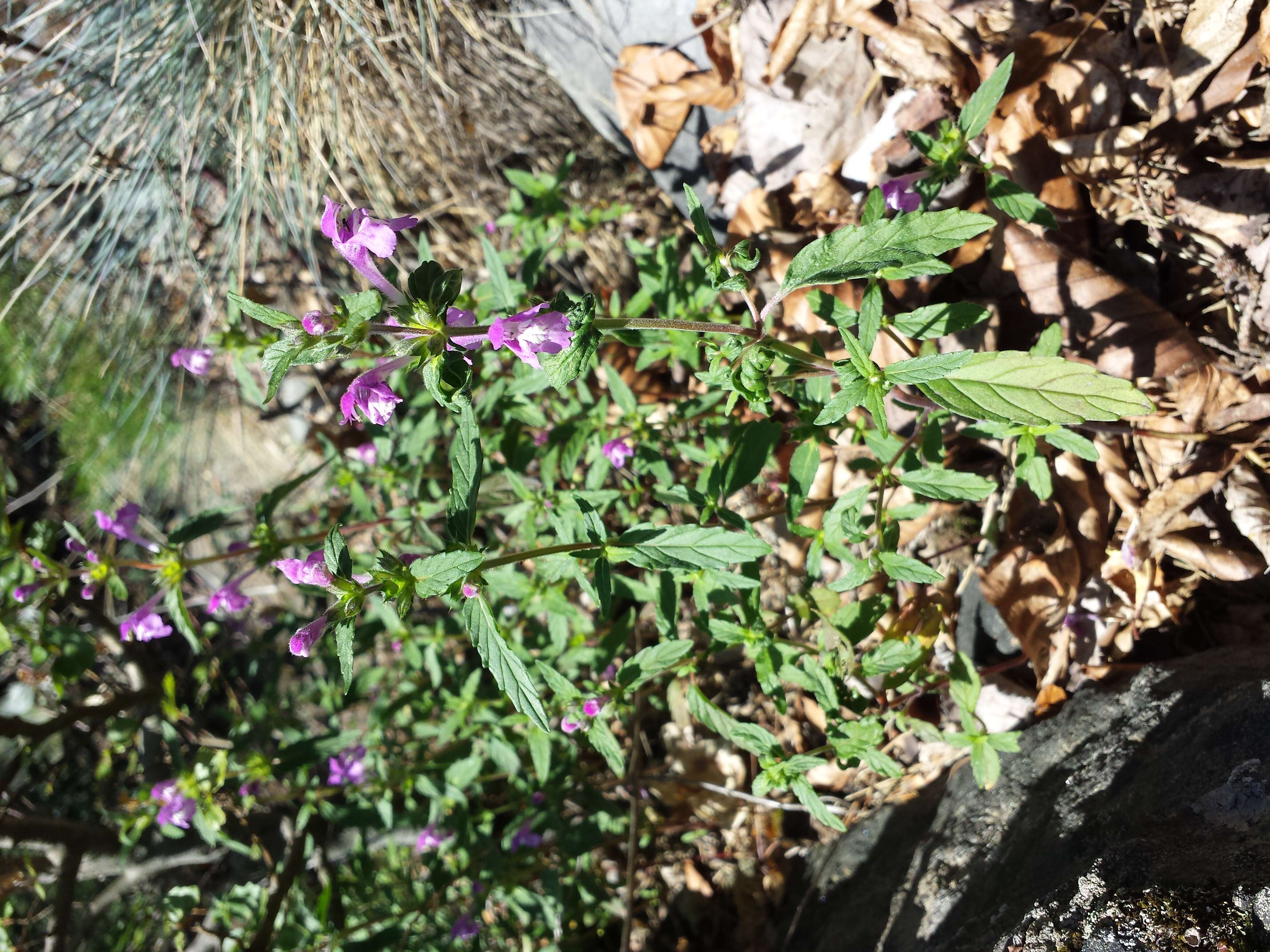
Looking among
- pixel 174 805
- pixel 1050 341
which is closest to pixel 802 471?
pixel 1050 341

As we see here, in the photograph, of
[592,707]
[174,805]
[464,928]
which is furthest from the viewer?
[464,928]

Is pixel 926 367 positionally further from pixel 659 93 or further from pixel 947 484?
pixel 659 93

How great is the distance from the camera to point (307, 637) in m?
1.71

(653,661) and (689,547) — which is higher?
(689,547)

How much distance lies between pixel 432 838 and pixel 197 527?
5.29ft

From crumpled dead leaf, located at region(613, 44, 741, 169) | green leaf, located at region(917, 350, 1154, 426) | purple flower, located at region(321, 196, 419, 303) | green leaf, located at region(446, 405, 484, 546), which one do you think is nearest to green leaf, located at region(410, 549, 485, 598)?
green leaf, located at region(446, 405, 484, 546)

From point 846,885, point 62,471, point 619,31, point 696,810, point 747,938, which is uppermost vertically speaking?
point 619,31

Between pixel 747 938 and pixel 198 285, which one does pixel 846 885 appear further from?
pixel 198 285

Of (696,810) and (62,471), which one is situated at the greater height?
(62,471)

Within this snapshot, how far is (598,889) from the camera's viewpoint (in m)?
3.20

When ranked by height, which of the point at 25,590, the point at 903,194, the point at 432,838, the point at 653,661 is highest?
the point at 903,194

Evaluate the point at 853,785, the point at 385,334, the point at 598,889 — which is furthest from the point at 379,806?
the point at 385,334

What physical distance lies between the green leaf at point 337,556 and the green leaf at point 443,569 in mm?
136

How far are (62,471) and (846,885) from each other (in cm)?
452
